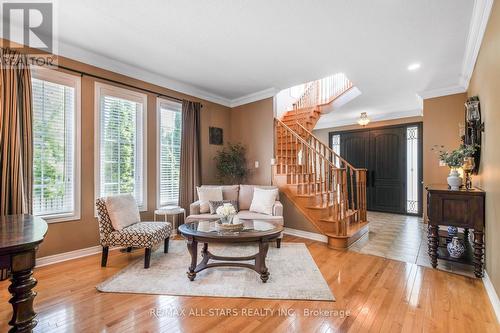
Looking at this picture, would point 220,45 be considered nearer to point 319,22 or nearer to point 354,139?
point 319,22

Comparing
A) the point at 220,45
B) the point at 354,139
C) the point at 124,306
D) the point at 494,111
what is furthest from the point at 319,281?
the point at 354,139

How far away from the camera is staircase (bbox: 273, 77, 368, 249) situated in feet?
12.6

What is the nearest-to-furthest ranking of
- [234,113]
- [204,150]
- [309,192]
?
1. [309,192]
2. [204,150]
3. [234,113]

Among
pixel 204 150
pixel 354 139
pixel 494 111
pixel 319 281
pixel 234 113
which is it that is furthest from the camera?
pixel 354 139

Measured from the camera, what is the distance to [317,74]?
4.09 m

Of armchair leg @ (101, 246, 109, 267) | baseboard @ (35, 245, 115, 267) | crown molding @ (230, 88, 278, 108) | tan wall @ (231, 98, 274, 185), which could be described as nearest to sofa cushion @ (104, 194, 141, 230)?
armchair leg @ (101, 246, 109, 267)

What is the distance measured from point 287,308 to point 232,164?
329cm

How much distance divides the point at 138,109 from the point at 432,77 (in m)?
5.15

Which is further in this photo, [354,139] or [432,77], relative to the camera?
[354,139]

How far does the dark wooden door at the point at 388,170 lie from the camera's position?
6.42m

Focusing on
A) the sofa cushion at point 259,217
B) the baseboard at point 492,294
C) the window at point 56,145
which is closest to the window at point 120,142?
the window at point 56,145

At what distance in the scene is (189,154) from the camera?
4598mm

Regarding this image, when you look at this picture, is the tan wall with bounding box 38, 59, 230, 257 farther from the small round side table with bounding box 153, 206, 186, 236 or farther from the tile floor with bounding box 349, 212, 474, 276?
the tile floor with bounding box 349, 212, 474, 276

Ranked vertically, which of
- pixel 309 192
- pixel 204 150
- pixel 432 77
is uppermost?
pixel 432 77
